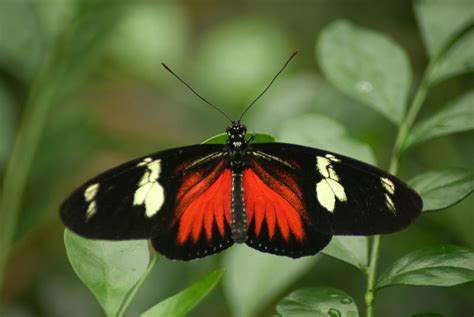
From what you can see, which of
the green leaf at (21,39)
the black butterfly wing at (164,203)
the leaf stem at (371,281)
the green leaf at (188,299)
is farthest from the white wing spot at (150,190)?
the green leaf at (21,39)

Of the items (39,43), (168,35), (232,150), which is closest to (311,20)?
(168,35)

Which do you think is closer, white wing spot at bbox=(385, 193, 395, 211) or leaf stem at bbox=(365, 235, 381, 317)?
leaf stem at bbox=(365, 235, 381, 317)

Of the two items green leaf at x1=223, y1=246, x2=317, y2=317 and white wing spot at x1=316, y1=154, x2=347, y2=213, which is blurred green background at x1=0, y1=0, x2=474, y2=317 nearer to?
green leaf at x1=223, y1=246, x2=317, y2=317

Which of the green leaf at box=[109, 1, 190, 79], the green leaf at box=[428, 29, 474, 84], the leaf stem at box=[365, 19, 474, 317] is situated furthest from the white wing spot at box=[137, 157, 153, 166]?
the green leaf at box=[109, 1, 190, 79]

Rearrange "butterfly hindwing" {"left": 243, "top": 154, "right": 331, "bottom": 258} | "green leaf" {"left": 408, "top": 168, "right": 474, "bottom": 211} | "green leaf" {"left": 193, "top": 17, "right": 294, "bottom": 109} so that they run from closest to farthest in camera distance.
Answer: "green leaf" {"left": 408, "top": 168, "right": 474, "bottom": 211} < "butterfly hindwing" {"left": 243, "top": 154, "right": 331, "bottom": 258} < "green leaf" {"left": 193, "top": 17, "right": 294, "bottom": 109}

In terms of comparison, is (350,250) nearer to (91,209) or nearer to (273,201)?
(273,201)

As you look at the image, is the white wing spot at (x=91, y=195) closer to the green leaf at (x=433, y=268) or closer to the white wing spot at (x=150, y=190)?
the white wing spot at (x=150, y=190)

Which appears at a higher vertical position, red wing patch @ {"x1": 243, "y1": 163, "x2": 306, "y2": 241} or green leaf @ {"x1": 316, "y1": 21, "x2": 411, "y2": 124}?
green leaf @ {"x1": 316, "y1": 21, "x2": 411, "y2": 124}
